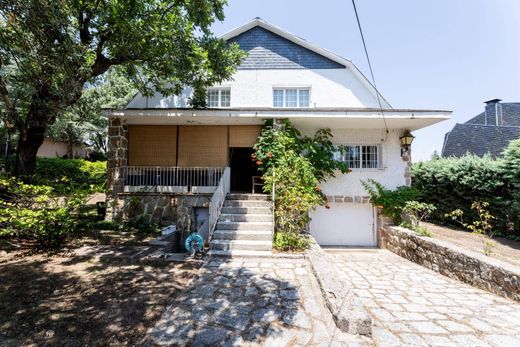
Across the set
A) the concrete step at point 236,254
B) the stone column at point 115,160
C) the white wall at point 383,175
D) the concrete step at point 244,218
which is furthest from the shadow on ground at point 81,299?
the white wall at point 383,175

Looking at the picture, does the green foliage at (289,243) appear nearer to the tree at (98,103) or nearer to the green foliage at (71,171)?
the green foliage at (71,171)

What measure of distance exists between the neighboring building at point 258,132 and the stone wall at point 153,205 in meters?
0.03

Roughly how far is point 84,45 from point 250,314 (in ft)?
24.1

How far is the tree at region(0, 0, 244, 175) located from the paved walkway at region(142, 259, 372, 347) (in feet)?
18.8

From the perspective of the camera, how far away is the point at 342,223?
29.8 ft

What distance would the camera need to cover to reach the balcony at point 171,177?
8.74 meters

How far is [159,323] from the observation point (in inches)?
119

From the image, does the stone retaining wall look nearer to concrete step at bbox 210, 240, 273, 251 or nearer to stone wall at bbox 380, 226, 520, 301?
concrete step at bbox 210, 240, 273, 251

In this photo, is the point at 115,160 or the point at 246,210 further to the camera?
the point at 115,160

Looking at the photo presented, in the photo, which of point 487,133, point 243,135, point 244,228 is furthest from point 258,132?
point 487,133

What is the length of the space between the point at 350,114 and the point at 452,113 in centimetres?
332

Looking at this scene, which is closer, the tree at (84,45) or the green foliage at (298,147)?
the tree at (84,45)

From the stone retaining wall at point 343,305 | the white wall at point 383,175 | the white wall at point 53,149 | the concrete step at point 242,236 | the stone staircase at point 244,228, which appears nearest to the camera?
the stone retaining wall at point 343,305

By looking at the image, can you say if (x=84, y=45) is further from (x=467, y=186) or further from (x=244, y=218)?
(x=467, y=186)
